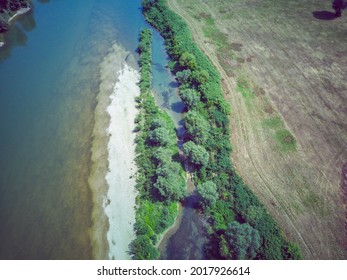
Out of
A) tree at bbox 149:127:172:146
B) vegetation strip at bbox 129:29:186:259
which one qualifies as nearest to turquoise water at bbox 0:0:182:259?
vegetation strip at bbox 129:29:186:259

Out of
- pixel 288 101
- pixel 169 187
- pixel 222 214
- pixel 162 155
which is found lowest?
pixel 222 214

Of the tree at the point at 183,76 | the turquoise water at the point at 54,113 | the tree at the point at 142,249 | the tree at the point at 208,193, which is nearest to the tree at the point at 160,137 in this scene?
the turquoise water at the point at 54,113

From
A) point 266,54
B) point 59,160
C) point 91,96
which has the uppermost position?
point 266,54

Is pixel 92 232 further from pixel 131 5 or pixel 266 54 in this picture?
pixel 131 5

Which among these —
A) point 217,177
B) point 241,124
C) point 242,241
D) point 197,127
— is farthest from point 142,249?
point 241,124

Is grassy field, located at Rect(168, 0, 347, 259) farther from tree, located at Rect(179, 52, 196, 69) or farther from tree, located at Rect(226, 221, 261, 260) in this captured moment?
tree, located at Rect(226, 221, 261, 260)

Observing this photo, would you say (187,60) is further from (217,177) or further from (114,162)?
(217,177)

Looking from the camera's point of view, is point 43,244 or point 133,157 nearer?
point 43,244
